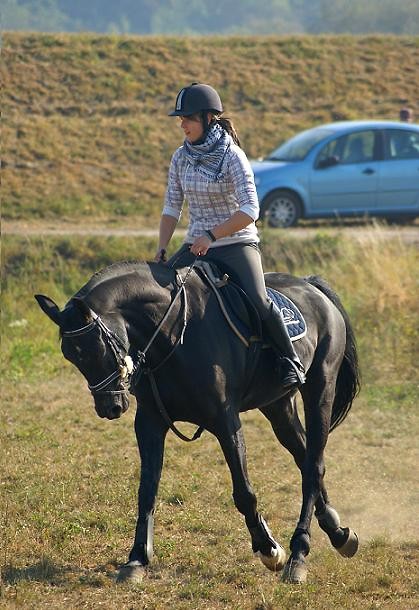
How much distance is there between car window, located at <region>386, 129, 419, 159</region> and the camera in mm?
19812

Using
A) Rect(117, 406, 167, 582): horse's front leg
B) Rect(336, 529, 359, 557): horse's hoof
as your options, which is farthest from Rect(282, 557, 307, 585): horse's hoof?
Rect(117, 406, 167, 582): horse's front leg

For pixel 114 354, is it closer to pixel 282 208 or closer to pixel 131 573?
pixel 131 573

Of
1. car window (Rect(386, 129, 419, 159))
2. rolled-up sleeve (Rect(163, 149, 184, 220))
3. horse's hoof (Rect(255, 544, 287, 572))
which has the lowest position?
horse's hoof (Rect(255, 544, 287, 572))

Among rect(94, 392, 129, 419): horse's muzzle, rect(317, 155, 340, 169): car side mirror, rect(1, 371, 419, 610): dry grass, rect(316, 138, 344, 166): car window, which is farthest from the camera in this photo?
rect(316, 138, 344, 166): car window

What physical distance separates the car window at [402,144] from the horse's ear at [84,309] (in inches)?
582

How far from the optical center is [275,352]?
6746mm

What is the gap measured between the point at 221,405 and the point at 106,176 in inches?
724

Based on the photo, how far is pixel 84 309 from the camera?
18.7 ft

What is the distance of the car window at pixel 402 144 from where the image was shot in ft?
65.0

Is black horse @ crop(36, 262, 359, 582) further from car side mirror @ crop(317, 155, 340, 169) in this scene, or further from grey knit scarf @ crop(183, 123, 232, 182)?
car side mirror @ crop(317, 155, 340, 169)

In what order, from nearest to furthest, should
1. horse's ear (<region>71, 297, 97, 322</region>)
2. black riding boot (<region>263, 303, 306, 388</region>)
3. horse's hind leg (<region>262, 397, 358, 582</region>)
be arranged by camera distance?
horse's ear (<region>71, 297, 97, 322</region>), black riding boot (<region>263, 303, 306, 388</region>), horse's hind leg (<region>262, 397, 358, 582</region>)

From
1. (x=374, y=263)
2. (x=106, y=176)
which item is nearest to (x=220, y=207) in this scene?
(x=374, y=263)

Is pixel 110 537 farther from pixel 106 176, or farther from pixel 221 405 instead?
pixel 106 176

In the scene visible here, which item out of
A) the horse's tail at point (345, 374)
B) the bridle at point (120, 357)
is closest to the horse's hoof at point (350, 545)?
the horse's tail at point (345, 374)
